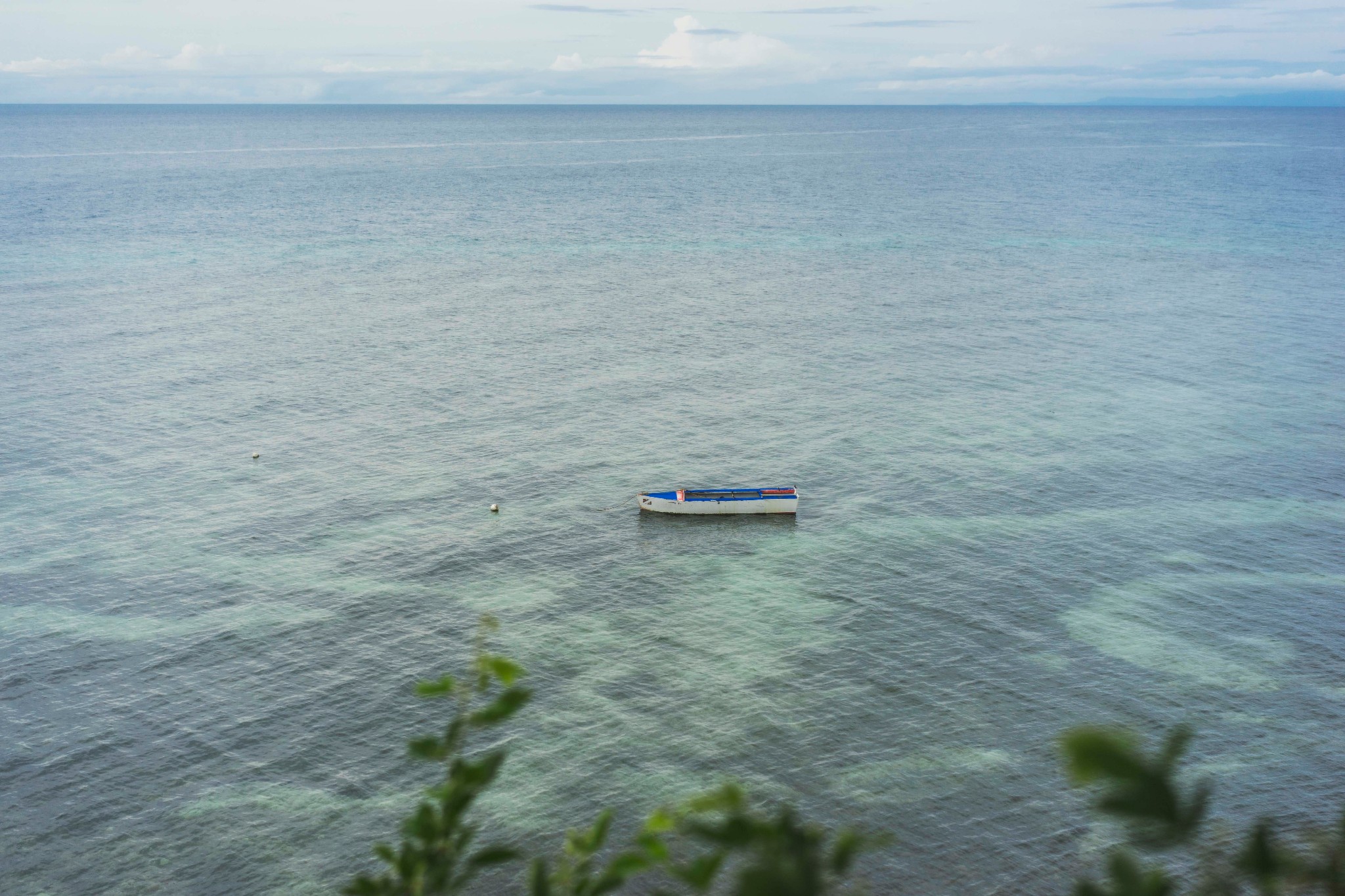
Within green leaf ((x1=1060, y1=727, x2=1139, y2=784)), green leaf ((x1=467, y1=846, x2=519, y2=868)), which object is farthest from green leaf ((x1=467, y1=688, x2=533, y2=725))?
green leaf ((x1=1060, y1=727, x2=1139, y2=784))

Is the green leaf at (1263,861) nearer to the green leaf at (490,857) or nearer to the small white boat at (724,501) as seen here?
the green leaf at (490,857)


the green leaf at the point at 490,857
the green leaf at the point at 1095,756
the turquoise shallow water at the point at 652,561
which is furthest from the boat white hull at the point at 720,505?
the green leaf at the point at 1095,756

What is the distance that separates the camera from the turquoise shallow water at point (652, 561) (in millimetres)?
48969

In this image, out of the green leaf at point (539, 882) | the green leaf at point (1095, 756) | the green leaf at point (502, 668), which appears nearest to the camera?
the green leaf at point (1095, 756)

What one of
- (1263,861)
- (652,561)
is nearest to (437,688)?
(1263,861)

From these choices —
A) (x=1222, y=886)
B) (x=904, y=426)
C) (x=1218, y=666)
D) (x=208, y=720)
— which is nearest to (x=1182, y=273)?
(x=904, y=426)

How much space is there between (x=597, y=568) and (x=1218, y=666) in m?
34.5

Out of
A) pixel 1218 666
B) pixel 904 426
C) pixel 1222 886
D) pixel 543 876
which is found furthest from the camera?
pixel 904 426

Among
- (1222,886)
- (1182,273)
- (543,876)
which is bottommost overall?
(1182,273)

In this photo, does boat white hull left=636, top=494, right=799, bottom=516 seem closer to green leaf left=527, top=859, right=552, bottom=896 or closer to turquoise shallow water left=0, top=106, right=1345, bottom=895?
turquoise shallow water left=0, top=106, right=1345, bottom=895

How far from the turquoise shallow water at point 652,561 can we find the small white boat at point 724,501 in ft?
4.91

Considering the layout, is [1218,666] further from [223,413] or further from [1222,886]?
[223,413]

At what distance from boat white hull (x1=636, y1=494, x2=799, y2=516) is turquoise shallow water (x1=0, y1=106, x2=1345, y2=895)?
138 centimetres

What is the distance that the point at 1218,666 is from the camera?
192 feet
